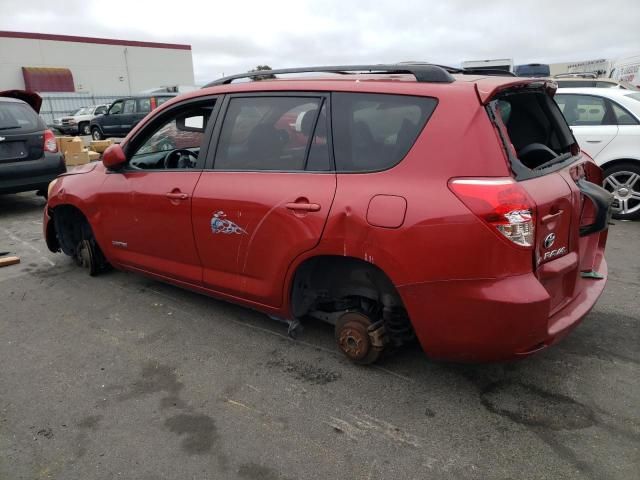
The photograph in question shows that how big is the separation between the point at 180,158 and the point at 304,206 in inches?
66.5

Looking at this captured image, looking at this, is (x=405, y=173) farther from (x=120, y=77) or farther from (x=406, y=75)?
(x=120, y=77)

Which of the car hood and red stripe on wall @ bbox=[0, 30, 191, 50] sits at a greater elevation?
red stripe on wall @ bbox=[0, 30, 191, 50]

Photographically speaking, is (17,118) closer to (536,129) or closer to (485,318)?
(536,129)

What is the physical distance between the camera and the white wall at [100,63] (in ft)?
126

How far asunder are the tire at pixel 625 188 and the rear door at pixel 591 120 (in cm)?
32

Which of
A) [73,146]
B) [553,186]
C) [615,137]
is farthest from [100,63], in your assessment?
[553,186]

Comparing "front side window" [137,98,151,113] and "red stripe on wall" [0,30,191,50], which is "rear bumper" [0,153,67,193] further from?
"red stripe on wall" [0,30,191,50]

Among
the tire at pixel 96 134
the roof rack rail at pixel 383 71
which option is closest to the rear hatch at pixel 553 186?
the roof rack rail at pixel 383 71

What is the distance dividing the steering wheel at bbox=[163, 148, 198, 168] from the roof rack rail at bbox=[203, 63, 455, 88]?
638mm

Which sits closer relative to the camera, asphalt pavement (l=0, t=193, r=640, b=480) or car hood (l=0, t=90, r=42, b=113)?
asphalt pavement (l=0, t=193, r=640, b=480)

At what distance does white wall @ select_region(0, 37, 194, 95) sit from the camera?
38406mm

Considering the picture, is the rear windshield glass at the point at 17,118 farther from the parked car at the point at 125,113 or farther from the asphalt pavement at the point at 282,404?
the parked car at the point at 125,113

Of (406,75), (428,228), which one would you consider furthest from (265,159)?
(428,228)

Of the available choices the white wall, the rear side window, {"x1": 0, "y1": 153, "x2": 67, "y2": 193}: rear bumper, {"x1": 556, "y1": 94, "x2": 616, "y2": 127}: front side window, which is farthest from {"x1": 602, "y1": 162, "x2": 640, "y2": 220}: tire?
the white wall
